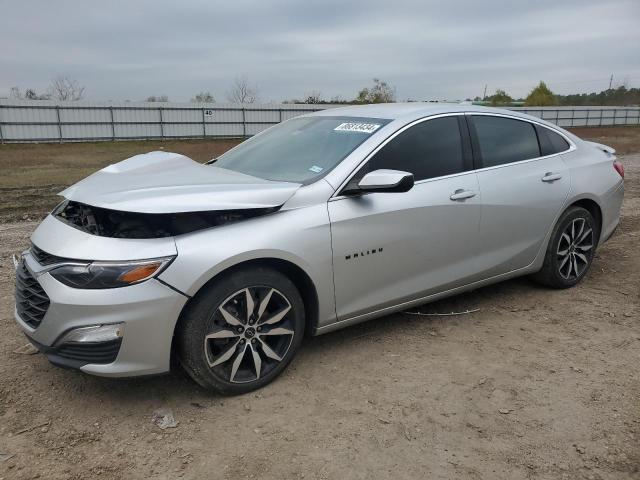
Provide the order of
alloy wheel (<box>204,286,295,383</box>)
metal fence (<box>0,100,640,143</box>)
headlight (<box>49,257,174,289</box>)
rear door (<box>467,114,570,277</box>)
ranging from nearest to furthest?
headlight (<box>49,257,174,289</box>) < alloy wheel (<box>204,286,295,383</box>) < rear door (<box>467,114,570,277</box>) < metal fence (<box>0,100,640,143</box>)

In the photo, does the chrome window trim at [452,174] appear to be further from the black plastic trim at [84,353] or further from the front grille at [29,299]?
the front grille at [29,299]

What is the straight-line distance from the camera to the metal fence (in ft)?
92.7

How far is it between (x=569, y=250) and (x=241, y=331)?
3.13 m

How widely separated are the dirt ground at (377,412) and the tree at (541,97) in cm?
6558

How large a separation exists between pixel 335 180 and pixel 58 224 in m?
1.63

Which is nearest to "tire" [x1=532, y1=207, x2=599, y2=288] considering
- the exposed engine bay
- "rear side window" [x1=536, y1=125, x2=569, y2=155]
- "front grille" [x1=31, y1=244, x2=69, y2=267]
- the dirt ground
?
"rear side window" [x1=536, y1=125, x2=569, y2=155]

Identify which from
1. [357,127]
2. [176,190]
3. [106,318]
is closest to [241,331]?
[106,318]

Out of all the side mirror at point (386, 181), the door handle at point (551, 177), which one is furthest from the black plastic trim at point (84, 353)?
the door handle at point (551, 177)

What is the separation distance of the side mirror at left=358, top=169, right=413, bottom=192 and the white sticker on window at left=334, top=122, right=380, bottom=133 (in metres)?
0.53

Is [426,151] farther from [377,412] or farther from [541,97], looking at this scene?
[541,97]

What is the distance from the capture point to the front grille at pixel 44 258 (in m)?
2.85

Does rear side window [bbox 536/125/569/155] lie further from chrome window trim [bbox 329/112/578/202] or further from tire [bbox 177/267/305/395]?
tire [bbox 177/267/305/395]

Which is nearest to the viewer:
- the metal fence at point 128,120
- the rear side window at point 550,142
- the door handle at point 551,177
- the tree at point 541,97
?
the door handle at point 551,177

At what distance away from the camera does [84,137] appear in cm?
3012
